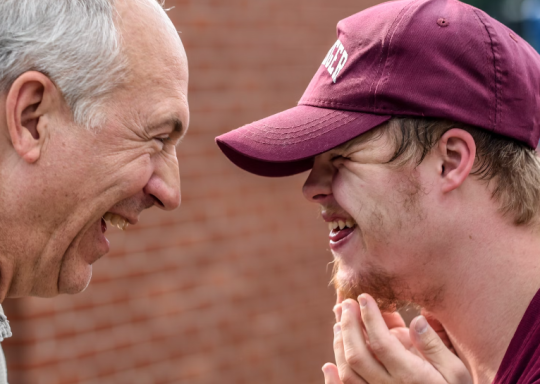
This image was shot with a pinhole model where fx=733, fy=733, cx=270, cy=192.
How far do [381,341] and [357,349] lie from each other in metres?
0.10

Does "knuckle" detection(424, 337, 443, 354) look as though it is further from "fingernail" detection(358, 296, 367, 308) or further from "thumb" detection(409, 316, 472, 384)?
"fingernail" detection(358, 296, 367, 308)

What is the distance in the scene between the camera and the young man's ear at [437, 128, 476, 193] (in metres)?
2.42

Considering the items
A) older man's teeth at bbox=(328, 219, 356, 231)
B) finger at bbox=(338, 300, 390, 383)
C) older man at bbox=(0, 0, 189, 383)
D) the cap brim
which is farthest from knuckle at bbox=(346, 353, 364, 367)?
older man at bbox=(0, 0, 189, 383)

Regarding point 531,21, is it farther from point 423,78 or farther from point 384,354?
point 384,354

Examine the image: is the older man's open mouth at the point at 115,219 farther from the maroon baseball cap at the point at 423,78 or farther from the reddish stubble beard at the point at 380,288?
the reddish stubble beard at the point at 380,288

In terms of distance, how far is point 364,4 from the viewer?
653cm

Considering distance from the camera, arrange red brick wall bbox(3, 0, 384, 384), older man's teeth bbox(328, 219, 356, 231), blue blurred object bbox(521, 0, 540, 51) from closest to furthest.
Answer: older man's teeth bbox(328, 219, 356, 231)
red brick wall bbox(3, 0, 384, 384)
blue blurred object bbox(521, 0, 540, 51)

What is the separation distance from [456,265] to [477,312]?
0.55 feet

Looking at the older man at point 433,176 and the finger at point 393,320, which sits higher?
the older man at point 433,176

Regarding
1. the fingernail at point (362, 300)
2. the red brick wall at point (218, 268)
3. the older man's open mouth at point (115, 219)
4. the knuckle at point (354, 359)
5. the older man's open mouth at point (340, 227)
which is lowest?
the red brick wall at point (218, 268)

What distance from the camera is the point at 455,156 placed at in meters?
2.47

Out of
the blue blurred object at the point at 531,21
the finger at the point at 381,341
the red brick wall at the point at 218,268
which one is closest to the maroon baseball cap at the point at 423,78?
the finger at the point at 381,341

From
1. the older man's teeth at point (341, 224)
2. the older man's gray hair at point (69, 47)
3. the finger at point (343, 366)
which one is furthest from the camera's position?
the older man's teeth at point (341, 224)

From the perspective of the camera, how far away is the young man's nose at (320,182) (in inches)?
105
